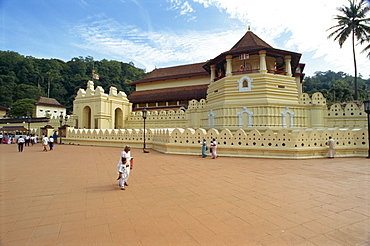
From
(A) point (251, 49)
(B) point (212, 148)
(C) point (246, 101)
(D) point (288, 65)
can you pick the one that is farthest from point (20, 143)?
(D) point (288, 65)

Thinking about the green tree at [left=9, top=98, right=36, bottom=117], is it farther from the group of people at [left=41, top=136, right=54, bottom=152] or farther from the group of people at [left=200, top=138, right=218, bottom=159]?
the group of people at [left=200, top=138, right=218, bottom=159]

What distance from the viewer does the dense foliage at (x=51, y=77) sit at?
60125 mm

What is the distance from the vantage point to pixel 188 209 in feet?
14.8

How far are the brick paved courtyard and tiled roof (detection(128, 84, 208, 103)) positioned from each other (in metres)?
23.2

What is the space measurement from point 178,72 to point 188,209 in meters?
34.3

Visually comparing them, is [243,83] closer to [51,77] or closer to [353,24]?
[353,24]

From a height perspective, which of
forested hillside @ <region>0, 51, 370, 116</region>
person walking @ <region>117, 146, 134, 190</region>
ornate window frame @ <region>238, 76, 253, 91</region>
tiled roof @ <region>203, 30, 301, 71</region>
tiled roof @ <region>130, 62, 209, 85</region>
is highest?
forested hillside @ <region>0, 51, 370, 116</region>

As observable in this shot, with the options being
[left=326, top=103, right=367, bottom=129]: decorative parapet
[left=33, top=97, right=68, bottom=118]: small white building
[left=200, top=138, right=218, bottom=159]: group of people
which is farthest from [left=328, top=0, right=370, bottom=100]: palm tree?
[left=33, top=97, right=68, bottom=118]: small white building

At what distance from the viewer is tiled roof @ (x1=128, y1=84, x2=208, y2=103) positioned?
99.2 ft

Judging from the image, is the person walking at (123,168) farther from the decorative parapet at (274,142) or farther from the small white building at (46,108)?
the small white building at (46,108)

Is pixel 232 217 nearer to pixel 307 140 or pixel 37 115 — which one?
pixel 307 140

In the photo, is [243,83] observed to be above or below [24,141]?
above

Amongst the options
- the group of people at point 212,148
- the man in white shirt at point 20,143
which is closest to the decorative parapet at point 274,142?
the group of people at point 212,148

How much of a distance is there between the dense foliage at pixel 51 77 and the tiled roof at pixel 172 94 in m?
37.9
